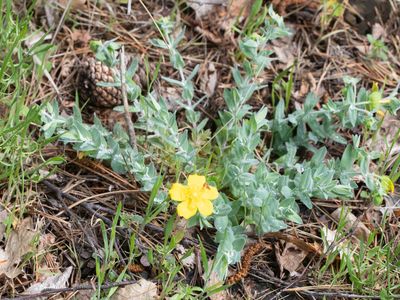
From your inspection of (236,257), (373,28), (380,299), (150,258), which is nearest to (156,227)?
(150,258)

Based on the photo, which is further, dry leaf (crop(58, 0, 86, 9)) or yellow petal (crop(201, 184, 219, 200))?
dry leaf (crop(58, 0, 86, 9))

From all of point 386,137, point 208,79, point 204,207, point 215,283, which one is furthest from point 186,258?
point 386,137

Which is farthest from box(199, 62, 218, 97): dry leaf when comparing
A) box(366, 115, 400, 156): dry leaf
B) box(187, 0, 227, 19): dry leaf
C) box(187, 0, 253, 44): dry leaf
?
box(366, 115, 400, 156): dry leaf

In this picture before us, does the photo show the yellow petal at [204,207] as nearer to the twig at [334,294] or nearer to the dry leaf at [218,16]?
the twig at [334,294]

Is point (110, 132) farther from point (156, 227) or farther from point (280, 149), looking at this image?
point (280, 149)

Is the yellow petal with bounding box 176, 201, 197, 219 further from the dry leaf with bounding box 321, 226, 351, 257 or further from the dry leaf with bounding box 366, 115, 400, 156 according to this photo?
the dry leaf with bounding box 366, 115, 400, 156

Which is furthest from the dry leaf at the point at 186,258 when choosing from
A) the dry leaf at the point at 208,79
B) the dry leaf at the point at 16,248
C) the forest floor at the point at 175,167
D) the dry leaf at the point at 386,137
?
the dry leaf at the point at 386,137
